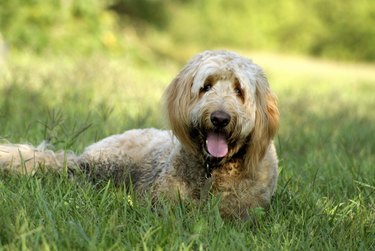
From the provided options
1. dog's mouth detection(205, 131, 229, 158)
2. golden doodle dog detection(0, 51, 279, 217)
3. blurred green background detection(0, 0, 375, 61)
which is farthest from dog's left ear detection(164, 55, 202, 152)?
blurred green background detection(0, 0, 375, 61)

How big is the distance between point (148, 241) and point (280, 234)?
0.80m

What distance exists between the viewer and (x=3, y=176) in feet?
14.1

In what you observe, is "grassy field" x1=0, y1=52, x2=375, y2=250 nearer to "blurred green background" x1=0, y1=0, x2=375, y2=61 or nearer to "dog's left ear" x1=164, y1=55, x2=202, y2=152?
"dog's left ear" x1=164, y1=55, x2=202, y2=152

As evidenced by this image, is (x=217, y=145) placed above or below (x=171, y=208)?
above

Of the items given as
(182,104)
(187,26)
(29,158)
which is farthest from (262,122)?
(187,26)

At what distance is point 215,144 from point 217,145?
0.6 inches

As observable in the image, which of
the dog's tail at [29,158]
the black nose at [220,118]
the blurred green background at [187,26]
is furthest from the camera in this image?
the blurred green background at [187,26]

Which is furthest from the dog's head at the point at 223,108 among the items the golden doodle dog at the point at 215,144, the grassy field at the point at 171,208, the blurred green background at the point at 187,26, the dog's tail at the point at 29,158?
the blurred green background at the point at 187,26

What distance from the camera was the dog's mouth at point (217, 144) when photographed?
3910 mm

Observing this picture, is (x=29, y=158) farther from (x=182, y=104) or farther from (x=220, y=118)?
(x=220, y=118)

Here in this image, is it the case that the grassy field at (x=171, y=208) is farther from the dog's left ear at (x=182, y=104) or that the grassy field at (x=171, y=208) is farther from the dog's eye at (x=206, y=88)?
the dog's eye at (x=206, y=88)

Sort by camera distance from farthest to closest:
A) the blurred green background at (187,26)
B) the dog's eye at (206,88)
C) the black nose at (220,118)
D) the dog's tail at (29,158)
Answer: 1. the blurred green background at (187,26)
2. the dog's tail at (29,158)
3. the dog's eye at (206,88)
4. the black nose at (220,118)

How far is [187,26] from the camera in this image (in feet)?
96.5

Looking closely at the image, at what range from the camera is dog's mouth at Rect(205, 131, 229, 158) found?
391 centimetres
